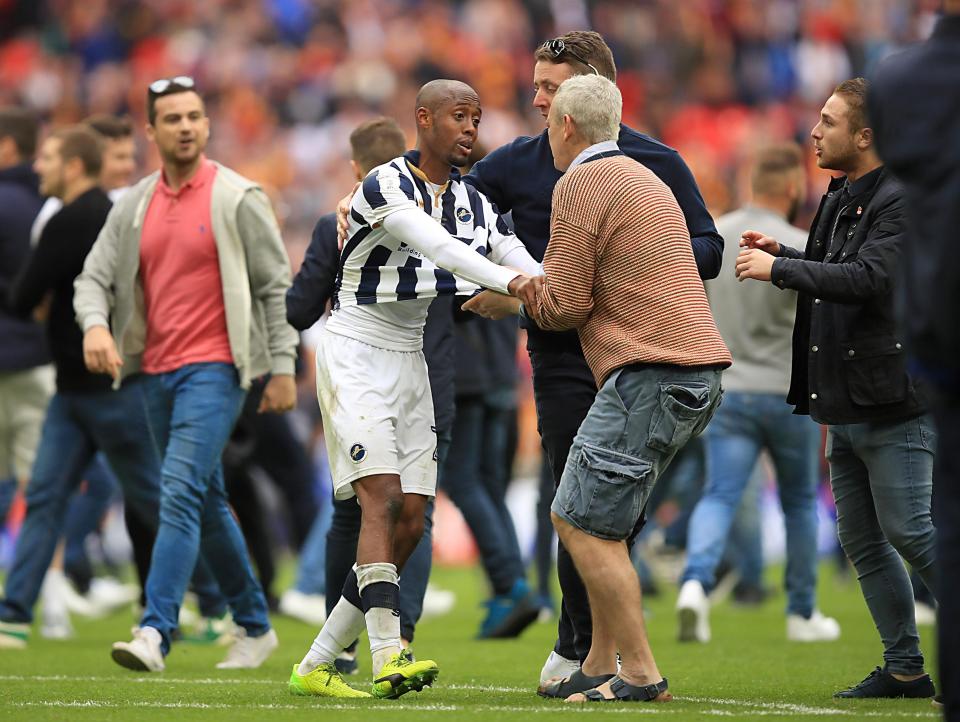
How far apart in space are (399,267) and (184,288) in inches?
71.6

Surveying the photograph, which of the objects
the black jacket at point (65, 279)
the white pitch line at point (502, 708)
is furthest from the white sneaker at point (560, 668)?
the black jacket at point (65, 279)

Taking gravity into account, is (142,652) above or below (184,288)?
below

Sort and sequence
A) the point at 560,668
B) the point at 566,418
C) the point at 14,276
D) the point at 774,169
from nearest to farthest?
the point at 566,418 → the point at 560,668 → the point at 774,169 → the point at 14,276

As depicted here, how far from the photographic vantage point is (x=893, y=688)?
6.26m

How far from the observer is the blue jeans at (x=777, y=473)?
9125 mm

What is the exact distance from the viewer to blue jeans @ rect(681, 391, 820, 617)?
29.9 ft

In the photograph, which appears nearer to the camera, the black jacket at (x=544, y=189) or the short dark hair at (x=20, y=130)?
the black jacket at (x=544, y=189)

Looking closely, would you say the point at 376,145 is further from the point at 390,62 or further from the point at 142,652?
the point at 390,62

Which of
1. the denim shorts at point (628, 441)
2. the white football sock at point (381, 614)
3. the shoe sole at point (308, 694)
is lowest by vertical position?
the shoe sole at point (308, 694)

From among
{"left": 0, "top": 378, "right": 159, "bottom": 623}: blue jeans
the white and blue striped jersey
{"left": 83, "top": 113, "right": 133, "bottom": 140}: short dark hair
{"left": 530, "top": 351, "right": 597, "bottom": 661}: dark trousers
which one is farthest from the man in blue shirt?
{"left": 83, "top": 113, "right": 133, "bottom": 140}: short dark hair

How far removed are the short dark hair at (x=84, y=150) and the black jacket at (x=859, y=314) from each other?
160 inches

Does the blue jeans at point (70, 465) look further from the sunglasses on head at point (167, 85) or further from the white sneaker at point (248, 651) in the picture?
the sunglasses on head at point (167, 85)

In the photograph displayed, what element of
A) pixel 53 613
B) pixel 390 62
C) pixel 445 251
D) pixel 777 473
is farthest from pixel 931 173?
pixel 390 62

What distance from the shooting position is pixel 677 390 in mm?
5711
